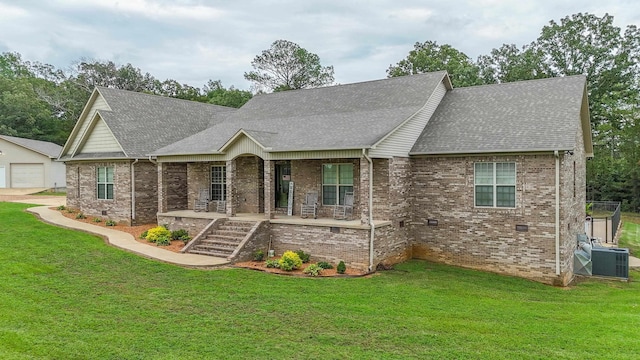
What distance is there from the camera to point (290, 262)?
1185cm

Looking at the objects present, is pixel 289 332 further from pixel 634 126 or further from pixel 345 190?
pixel 634 126

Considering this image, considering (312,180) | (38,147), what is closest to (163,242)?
(312,180)

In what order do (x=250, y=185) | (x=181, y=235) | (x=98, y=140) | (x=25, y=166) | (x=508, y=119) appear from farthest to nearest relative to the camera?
(x=25, y=166) → (x=98, y=140) → (x=250, y=185) → (x=181, y=235) → (x=508, y=119)

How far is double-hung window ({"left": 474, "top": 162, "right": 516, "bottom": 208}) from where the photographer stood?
41.5 ft

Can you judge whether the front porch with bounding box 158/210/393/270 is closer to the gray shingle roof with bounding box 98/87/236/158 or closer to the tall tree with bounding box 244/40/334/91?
the gray shingle roof with bounding box 98/87/236/158

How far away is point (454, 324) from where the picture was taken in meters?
7.63

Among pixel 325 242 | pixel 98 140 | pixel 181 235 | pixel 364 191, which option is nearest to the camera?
pixel 364 191

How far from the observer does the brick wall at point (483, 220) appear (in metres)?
12.0

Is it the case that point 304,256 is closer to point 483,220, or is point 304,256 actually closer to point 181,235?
point 181,235

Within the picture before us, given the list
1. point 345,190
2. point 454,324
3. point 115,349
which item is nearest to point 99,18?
point 345,190

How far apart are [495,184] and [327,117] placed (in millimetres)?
7225

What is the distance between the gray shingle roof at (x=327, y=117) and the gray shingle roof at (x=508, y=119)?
121cm

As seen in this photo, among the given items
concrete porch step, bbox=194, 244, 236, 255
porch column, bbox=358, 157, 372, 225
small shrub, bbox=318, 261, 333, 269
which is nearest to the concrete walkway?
concrete porch step, bbox=194, 244, 236, 255

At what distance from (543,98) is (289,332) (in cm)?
1254
